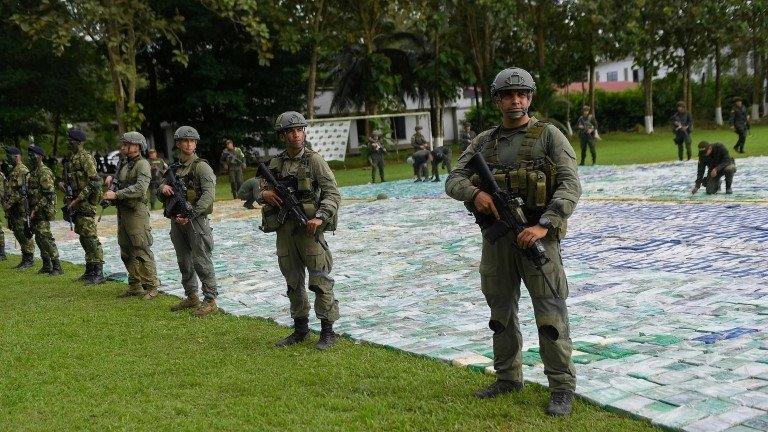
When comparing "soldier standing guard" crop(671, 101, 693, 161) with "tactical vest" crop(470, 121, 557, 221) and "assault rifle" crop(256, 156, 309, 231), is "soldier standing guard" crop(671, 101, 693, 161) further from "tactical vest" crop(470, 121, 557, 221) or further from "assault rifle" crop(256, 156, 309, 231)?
"tactical vest" crop(470, 121, 557, 221)

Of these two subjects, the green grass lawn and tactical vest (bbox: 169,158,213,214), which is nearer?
the green grass lawn

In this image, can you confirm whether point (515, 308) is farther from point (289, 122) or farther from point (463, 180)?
point (289, 122)

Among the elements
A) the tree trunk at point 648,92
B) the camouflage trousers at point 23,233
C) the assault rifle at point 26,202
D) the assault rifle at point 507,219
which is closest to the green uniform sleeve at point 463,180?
the assault rifle at point 507,219

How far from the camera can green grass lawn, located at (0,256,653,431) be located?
514 cm

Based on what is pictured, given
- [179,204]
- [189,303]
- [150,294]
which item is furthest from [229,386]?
[150,294]

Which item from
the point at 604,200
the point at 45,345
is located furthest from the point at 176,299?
the point at 604,200

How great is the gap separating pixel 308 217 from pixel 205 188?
2.39 meters

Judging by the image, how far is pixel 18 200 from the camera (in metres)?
13.9

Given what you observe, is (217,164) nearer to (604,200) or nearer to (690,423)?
(604,200)

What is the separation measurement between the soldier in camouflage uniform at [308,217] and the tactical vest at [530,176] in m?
2.34

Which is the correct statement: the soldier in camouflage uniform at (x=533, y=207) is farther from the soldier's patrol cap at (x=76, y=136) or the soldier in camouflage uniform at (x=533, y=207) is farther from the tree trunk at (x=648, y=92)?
the tree trunk at (x=648, y=92)

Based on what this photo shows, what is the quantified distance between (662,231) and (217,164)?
2993 cm


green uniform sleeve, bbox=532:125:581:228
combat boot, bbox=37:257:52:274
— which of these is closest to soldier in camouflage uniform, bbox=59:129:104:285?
combat boot, bbox=37:257:52:274

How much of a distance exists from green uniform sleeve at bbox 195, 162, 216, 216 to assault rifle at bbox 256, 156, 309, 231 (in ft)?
6.31
